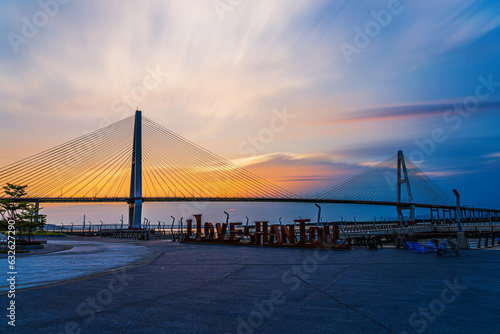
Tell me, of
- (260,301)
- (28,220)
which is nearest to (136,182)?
(28,220)

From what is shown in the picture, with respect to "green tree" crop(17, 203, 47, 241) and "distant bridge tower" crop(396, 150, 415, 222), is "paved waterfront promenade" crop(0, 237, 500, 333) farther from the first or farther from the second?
"distant bridge tower" crop(396, 150, 415, 222)

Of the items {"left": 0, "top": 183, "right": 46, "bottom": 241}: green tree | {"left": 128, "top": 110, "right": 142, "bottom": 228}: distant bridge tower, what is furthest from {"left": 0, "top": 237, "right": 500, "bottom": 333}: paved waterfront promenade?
{"left": 128, "top": 110, "right": 142, "bottom": 228}: distant bridge tower

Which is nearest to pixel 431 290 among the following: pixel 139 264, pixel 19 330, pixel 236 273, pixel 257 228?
pixel 236 273

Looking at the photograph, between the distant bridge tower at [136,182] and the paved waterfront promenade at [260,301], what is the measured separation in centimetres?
5692

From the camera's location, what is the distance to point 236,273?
12.3 m

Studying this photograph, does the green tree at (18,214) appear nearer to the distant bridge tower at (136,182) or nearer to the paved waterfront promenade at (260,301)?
the paved waterfront promenade at (260,301)

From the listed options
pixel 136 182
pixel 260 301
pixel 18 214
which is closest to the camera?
pixel 260 301

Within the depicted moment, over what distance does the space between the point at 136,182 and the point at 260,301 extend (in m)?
64.5

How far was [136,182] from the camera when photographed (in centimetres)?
6812

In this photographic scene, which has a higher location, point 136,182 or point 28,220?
point 136,182

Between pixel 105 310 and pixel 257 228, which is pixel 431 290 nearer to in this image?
pixel 105 310

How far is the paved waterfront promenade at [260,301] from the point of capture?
6094mm

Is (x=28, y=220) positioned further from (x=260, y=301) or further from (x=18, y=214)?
(x=260, y=301)

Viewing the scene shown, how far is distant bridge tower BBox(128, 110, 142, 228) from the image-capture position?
67875mm
